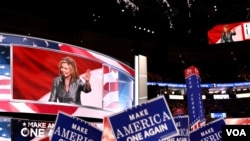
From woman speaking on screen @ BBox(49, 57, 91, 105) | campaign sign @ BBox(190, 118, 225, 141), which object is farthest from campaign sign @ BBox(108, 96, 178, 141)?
woman speaking on screen @ BBox(49, 57, 91, 105)

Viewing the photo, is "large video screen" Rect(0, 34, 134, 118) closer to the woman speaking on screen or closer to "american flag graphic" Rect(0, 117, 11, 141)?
the woman speaking on screen

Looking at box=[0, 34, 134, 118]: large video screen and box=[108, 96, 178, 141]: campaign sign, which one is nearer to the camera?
box=[108, 96, 178, 141]: campaign sign

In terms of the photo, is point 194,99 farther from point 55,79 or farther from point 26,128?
point 26,128

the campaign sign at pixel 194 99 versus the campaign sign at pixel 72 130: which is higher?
the campaign sign at pixel 194 99

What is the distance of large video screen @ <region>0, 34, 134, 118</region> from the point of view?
15.1ft

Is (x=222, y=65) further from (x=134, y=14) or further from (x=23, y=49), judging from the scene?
(x=23, y=49)

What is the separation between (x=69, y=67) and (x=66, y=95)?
1.22ft

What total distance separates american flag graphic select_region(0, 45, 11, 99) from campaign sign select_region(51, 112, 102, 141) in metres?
2.25

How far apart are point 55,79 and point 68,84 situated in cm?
18

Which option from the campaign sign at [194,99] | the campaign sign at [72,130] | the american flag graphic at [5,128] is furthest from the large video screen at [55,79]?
the campaign sign at [194,99]

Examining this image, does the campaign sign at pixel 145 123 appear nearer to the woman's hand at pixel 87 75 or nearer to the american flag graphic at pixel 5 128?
the american flag graphic at pixel 5 128

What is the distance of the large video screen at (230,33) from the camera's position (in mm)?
9663

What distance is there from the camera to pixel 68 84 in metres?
4.97

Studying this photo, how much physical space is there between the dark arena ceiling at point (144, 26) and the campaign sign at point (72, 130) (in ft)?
19.2
